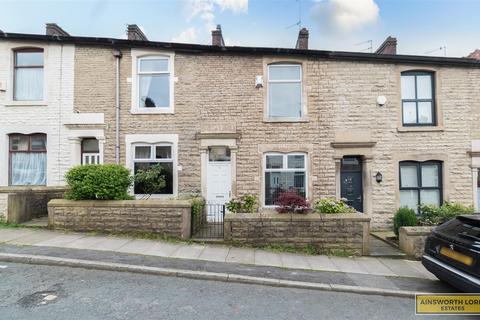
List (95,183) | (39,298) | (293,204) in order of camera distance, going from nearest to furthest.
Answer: (39,298), (293,204), (95,183)

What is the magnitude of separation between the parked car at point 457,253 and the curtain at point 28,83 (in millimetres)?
12936

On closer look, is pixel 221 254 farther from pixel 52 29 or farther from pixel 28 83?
pixel 52 29

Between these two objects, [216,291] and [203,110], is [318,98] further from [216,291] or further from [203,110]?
[216,291]

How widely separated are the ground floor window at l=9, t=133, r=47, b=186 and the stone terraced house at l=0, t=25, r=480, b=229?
0.12 ft

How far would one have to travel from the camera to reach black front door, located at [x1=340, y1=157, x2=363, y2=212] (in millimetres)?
11367

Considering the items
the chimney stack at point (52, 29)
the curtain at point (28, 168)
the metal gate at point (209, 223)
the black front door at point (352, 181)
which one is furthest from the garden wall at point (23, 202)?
the black front door at point (352, 181)

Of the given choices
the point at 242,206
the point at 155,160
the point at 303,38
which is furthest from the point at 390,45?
the point at 155,160

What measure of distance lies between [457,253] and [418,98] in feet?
26.3

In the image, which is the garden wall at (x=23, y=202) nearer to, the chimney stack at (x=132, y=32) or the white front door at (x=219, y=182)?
the white front door at (x=219, y=182)

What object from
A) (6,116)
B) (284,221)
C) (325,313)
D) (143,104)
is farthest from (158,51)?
(325,313)

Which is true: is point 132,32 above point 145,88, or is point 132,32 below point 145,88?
above

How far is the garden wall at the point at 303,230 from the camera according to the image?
7.66 m

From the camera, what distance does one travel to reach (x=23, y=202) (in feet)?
29.9

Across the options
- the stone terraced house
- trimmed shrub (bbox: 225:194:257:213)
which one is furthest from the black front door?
trimmed shrub (bbox: 225:194:257:213)
